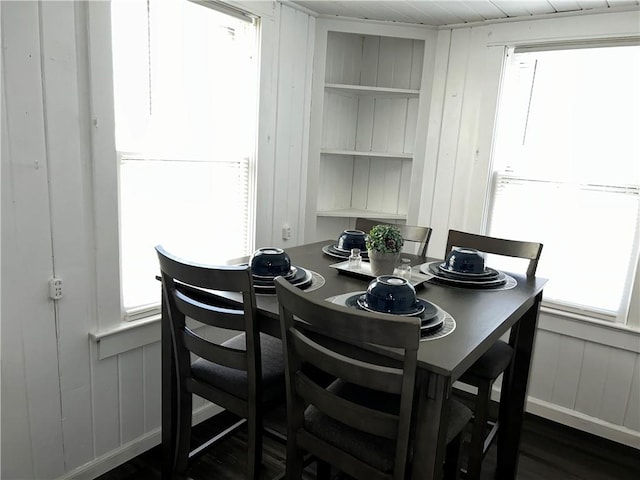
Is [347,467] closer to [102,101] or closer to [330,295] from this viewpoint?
[330,295]

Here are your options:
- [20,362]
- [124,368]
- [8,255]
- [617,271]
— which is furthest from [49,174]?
[617,271]

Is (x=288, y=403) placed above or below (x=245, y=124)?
below

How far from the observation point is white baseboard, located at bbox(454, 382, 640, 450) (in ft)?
8.09

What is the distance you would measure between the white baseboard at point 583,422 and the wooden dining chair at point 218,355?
1.75 meters

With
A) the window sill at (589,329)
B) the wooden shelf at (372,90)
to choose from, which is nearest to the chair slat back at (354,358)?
the window sill at (589,329)

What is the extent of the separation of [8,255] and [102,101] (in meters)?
0.65

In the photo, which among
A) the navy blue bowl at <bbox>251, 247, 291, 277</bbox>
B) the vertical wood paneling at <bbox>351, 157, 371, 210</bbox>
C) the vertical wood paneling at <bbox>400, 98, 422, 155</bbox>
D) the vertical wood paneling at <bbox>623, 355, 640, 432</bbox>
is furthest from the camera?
the vertical wood paneling at <bbox>351, 157, 371, 210</bbox>

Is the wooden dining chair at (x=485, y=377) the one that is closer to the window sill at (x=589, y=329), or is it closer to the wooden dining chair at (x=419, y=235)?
the wooden dining chair at (x=419, y=235)

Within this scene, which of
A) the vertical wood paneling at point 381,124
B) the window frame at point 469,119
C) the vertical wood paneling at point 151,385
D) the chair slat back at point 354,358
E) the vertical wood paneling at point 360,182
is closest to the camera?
the chair slat back at point 354,358

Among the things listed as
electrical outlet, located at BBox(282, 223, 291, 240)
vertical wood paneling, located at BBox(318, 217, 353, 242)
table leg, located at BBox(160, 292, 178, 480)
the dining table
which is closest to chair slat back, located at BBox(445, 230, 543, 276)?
the dining table

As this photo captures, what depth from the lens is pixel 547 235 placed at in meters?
2.70

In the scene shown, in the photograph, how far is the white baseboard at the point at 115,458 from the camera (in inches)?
77.5

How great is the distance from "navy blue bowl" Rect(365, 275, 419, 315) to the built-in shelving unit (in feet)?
5.29

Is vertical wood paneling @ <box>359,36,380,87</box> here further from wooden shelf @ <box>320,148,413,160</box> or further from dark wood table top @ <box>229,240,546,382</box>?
dark wood table top @ <box>229,240,546,382</box>
